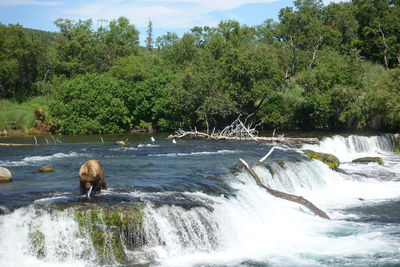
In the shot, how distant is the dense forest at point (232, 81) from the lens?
44.3 metres

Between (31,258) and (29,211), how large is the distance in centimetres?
152

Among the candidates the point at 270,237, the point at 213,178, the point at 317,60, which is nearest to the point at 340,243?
the point at 270,237

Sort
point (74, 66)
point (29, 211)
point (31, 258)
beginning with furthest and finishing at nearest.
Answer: point (74, 66) → point (29, 211) → point (31, 258)

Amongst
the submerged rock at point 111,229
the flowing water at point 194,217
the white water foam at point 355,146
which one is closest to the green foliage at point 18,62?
the flowing water at point 194,217

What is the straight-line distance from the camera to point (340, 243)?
16.0 meters

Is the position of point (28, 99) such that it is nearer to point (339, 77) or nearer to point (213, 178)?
point (339, 77)

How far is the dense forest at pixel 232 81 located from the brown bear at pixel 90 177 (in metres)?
28.1

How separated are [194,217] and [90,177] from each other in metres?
3.81

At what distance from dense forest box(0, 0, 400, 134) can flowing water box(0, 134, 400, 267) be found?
60.3ft

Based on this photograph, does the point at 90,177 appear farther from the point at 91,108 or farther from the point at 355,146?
the point at 91,108

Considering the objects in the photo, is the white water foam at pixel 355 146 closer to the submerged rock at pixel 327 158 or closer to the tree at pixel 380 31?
the submerged rock at pixel 327 158

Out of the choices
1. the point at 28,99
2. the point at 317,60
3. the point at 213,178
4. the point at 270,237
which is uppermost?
the point at 317,60

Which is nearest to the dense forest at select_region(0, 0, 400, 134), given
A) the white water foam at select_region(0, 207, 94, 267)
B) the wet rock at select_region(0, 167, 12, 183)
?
the wet rock at select_region(0, 167, 12, 183)

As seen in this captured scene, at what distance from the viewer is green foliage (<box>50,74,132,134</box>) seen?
4769cm
